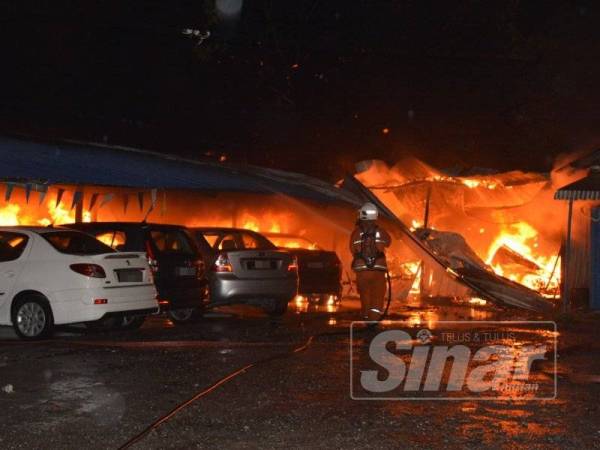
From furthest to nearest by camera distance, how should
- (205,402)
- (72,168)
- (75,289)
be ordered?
(72,168) → (75,289) → (205,402)

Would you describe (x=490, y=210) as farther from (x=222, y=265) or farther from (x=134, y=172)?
(x=222, y=265)

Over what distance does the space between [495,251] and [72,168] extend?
10.3 m

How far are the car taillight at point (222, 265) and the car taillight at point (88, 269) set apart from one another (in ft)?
10.0

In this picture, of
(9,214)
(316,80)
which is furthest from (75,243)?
(316,80)

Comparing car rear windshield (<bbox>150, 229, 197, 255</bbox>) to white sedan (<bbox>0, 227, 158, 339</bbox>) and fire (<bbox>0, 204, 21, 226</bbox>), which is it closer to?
white sedan (<bbox>0, 227, 158, 339</bbox>)

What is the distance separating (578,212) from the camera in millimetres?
18594

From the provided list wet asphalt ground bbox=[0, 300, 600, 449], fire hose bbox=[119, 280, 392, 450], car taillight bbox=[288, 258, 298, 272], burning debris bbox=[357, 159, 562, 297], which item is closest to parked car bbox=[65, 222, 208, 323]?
wet asphalt ground bbox=[0, 300, 600, 449]

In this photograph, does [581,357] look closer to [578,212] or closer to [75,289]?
[75,289]

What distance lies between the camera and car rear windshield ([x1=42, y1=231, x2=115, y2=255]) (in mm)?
12148

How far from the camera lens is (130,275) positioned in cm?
1239

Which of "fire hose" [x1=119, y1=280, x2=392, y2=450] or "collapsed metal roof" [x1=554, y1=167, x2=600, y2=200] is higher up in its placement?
"collapsed metal roof" [x1=554, y1=167, x2=600, y2=200]

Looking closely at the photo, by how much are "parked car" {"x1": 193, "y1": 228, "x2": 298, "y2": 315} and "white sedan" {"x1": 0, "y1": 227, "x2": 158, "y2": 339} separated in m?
2.45

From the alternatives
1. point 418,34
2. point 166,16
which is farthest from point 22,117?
point 418,34

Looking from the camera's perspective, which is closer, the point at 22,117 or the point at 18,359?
the point at 18,359
